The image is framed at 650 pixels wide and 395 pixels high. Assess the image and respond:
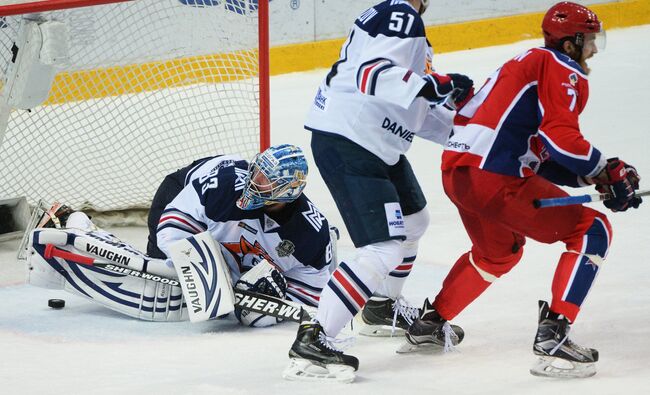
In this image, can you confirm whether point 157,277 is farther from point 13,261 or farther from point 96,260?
point 13,261

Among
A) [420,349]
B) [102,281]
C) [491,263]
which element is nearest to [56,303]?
[102,281]

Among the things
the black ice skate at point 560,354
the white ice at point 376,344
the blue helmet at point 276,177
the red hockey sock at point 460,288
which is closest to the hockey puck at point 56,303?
the white ice at point 376,344

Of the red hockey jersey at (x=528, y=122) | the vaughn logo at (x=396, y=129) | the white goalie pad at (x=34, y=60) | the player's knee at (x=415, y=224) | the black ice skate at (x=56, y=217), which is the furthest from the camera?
the white goalie pad at (x=34, y=60)

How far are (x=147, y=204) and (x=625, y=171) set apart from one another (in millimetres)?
2738

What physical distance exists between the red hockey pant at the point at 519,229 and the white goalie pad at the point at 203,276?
774 millimetres

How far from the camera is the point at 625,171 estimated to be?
3051 mm

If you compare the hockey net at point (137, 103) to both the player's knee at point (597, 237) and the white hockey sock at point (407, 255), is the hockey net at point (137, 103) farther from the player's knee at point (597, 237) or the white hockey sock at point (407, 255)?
the player's knee at point (597, 237)

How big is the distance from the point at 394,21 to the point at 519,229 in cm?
64

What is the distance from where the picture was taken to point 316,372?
10.3 ft

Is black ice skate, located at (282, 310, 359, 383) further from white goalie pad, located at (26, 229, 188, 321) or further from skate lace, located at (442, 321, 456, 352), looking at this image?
white goalie pad, located at (26, 229, 188, 321)

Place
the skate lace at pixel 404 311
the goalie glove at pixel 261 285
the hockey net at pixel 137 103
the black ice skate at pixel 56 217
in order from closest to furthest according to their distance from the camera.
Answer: the skate lace at pixel 404 311 → the goalie glove at pixel 261 285 → the black ice skate at pixel 56 217 → the hockey net at pixel 137 103

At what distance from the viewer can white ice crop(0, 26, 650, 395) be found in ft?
10.1

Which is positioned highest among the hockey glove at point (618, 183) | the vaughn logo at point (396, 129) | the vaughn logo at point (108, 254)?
the vaughn logo at point (396, 129)

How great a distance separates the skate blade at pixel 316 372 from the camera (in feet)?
10.2
